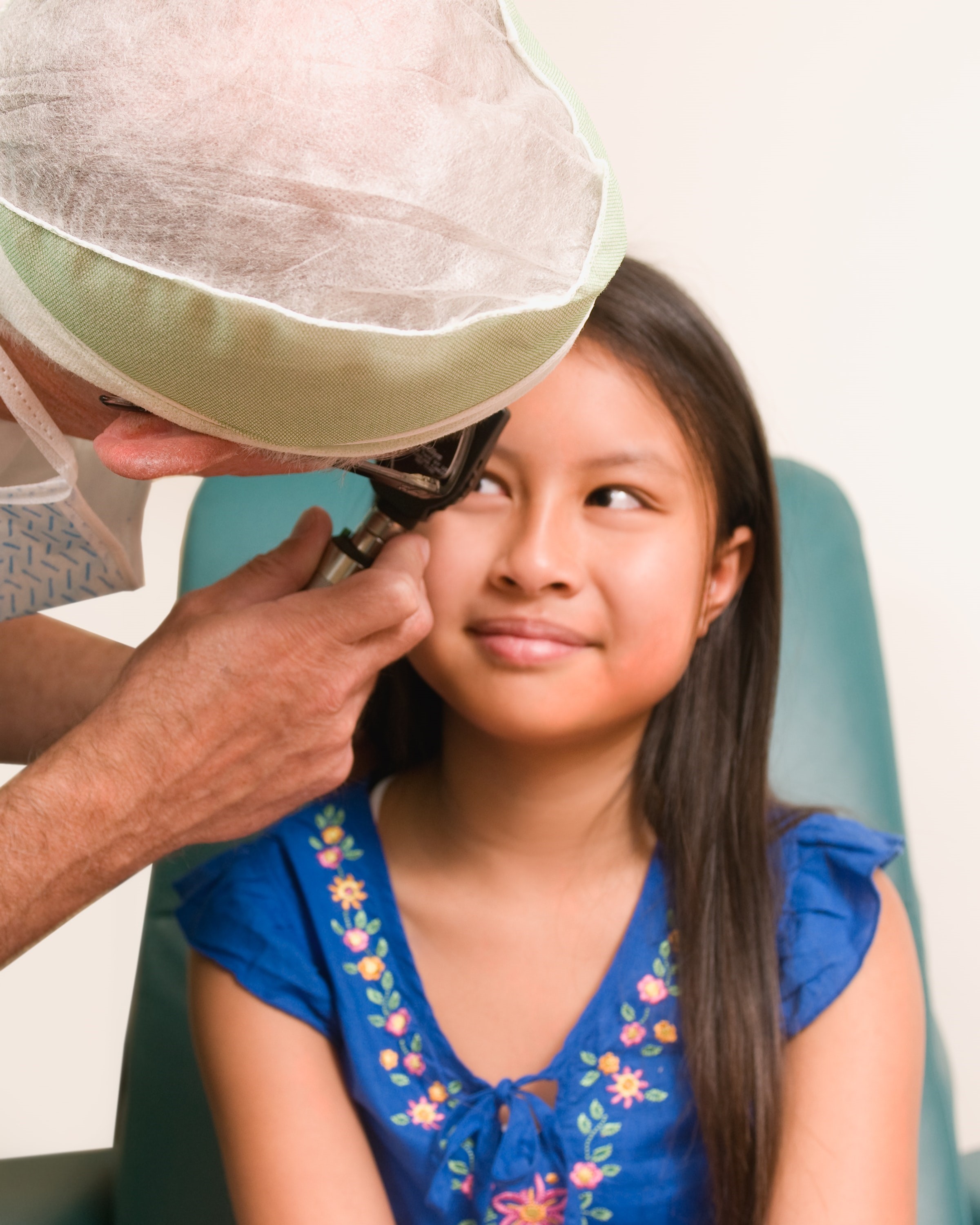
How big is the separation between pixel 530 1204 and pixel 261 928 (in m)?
0.31

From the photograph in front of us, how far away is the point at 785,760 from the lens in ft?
4.12

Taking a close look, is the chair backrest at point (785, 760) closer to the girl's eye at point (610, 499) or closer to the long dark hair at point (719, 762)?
the long dark hair at point (719, 762)

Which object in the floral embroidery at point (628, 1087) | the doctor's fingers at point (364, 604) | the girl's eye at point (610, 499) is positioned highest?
the girl's eye at point (610, 499)

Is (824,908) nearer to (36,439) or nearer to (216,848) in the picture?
(216,848)

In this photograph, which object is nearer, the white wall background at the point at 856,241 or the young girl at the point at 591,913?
the young girl at the point at 591,913

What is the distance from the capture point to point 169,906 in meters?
1.25

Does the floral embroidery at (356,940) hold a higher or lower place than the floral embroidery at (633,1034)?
higher

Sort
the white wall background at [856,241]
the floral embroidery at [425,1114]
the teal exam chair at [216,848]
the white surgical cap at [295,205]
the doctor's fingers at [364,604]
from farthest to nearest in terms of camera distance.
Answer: the white wall background at [856,241] < the teal exam chair at [216,848] < the floral embroidery at [425,1114] < the doctor's fingers at [364,604] < the white surgical cap at [295,205]

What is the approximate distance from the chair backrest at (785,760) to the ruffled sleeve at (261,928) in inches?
7.0

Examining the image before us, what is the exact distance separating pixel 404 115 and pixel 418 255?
5cm

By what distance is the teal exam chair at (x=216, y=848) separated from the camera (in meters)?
1.12

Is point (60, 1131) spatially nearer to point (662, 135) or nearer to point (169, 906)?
point (169, 906)

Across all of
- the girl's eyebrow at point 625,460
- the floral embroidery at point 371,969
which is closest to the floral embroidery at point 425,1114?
the floral embroidery at point 371,969

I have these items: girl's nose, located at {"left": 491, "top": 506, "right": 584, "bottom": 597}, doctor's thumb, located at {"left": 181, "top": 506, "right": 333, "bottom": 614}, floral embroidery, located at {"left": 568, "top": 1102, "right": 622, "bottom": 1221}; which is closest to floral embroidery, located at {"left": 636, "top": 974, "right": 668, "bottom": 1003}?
floral embroidery, located at {"left": 568, "top": 1102, "right": 622, "bottom": 1221}
